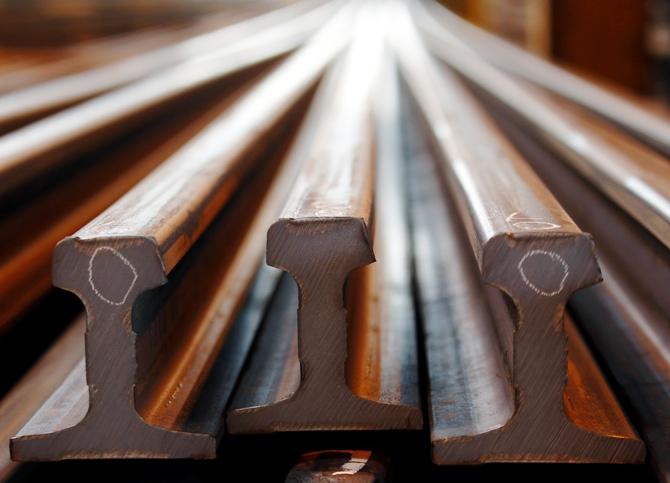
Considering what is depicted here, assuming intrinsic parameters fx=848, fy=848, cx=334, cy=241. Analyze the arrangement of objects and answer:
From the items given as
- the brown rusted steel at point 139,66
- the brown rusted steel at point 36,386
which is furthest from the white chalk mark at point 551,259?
the brown rusted steel at point 139,66

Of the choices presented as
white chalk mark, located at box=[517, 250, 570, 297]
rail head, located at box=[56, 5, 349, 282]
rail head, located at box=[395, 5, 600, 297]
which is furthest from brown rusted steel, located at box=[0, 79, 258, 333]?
white chalk mark, located at box=[517, 250, 570, 297]

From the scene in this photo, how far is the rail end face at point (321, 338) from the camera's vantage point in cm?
71

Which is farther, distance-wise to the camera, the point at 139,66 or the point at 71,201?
the point at 139,66

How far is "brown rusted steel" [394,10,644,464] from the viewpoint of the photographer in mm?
664

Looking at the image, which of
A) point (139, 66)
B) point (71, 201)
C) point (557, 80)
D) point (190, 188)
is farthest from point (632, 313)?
point (139, 66)

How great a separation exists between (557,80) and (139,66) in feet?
3.18

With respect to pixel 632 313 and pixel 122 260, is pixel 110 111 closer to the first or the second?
pixel 122 260

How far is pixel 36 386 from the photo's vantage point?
0.93m

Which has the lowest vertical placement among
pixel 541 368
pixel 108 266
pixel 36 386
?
pixel 36 386

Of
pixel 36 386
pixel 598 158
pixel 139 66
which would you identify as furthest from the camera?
pixel 139 66

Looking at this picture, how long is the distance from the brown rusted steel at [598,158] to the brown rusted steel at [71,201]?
22.6 inches

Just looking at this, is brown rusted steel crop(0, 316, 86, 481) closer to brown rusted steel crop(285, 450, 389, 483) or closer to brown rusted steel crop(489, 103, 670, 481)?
brown rusted steel crop(285, 450, 389, 483)

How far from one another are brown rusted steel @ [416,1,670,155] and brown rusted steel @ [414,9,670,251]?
83mm

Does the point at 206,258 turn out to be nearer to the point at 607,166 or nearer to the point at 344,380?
the point at 344,380
